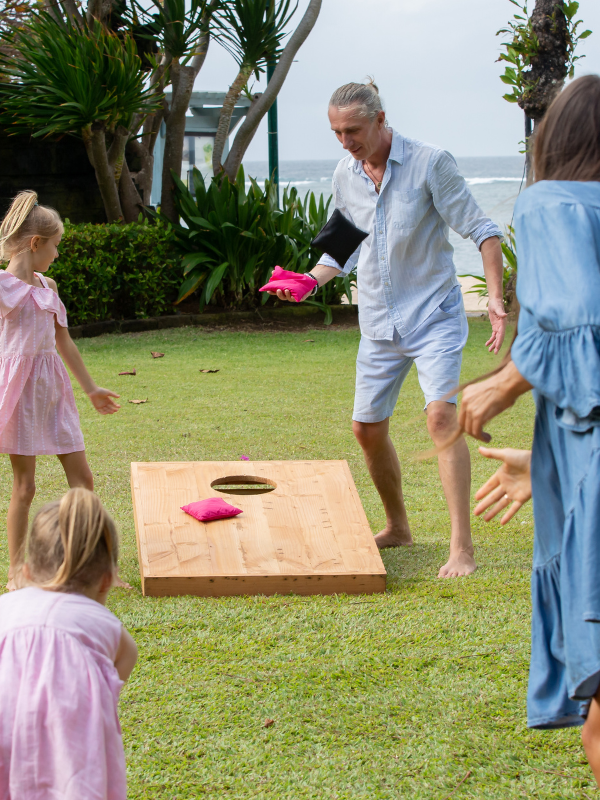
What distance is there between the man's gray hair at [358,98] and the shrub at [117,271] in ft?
21.9

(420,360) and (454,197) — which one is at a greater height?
(454,197)

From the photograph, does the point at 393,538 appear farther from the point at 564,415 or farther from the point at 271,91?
the point at 271,91

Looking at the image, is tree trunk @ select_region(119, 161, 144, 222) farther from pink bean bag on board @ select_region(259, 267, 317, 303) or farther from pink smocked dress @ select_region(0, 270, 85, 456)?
pink smocked dress @ select_region(0, 270, 85, 456)

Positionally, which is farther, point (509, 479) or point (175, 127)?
point (175, 127)

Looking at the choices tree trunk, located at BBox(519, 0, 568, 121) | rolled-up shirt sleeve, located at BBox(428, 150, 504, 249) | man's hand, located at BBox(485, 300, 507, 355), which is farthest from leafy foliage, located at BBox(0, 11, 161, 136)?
man's hand, located at BBox(485, 300, 507, 355)

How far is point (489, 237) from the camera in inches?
141

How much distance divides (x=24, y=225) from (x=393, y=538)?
2.13m

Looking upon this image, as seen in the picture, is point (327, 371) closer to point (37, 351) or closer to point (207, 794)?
point (37, 351)

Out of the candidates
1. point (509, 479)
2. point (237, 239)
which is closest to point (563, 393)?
point (509, 479)

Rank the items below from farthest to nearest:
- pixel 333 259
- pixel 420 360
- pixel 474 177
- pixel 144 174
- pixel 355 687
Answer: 1. pixel 474 177
2. pixel 144 174
3. pixel 333 259
4. pixel 420 360
5. pixel 355 687

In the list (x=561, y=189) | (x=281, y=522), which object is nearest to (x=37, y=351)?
(x=281, y=522)

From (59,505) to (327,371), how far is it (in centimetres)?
683

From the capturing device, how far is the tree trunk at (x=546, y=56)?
9883 millimetres

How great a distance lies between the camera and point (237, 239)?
1068cm
